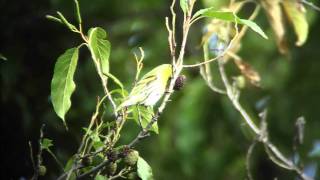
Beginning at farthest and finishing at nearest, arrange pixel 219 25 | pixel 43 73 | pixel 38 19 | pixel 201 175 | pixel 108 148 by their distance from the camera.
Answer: pixel 201 175, pixel 38 19, pixel 43 73, pixel 219 25, pixel 108 148

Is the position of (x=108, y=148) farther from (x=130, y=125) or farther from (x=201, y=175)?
(x=201, y=175)

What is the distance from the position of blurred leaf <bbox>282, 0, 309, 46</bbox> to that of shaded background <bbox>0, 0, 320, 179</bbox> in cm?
Answer: 67

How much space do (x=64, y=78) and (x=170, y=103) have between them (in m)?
1.95

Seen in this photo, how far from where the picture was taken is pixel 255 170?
12.1 ft

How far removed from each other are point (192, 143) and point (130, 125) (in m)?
0.29

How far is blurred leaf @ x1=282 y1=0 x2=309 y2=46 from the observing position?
6.96 feet

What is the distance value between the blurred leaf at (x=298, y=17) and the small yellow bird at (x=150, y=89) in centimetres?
100

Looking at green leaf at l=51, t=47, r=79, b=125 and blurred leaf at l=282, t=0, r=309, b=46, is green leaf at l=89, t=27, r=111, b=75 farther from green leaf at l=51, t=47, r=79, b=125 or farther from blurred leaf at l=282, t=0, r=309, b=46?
blurred leaf at l=282, t=0, r=309, b=46

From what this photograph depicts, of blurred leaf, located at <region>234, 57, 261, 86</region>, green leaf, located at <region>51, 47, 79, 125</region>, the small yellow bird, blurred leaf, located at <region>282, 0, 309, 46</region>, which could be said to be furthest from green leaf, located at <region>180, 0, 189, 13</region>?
blurred leaf, located at <region>282, 0, 309, 46</region>

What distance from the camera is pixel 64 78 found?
1288mm

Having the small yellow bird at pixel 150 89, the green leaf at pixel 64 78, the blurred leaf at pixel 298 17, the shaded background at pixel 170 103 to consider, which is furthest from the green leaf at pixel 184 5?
the shaded background at pixel 170 103

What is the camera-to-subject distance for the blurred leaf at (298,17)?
6.96ft

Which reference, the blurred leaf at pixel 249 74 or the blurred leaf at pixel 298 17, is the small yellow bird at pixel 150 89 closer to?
the blurred leaf at pixel 249 74

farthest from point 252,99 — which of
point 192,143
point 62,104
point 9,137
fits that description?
point 62,104
